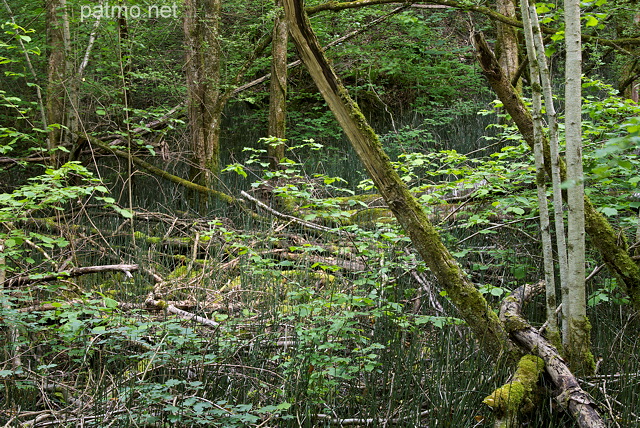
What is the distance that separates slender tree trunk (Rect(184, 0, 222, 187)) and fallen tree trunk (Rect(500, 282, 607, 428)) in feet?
13.1

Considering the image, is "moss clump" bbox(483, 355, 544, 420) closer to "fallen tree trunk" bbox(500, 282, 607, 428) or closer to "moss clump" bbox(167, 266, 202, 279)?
"fallen tree trunk" bbox(500, 282, 607, 428)

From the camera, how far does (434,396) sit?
231cm

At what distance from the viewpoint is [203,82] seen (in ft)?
18.6

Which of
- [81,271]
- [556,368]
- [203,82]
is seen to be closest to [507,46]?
[203,82]

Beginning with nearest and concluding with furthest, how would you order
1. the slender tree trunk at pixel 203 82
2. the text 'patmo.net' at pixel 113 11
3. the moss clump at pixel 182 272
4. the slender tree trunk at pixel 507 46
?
the moss clump at pixel 182 272
the text 'patmo.net' at pixel 113 11
the slender tree trunk at pixel 507 46
the slender tree trunk at pixel 203 82

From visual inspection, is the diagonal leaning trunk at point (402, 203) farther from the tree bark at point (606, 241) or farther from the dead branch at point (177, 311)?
the dead branch at point (177, 311)

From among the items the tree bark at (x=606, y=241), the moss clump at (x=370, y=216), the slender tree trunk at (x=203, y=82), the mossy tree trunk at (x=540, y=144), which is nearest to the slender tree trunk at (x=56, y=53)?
the slender tree trunk at (x=203, y=82)

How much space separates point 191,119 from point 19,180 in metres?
3.15

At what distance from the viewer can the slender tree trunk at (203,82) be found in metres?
5.58

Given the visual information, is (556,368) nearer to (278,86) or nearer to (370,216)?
(370,216)

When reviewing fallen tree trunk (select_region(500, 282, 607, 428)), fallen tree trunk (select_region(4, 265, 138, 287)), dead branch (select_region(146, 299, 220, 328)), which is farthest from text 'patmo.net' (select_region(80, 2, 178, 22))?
fallen tree trunk (select_region(500, 282, 607, 428))

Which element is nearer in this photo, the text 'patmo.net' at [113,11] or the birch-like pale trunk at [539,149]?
the birch-like pale trunk at [539,149]

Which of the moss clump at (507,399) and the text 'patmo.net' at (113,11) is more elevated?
the text 'patmo.net' at (113,11)

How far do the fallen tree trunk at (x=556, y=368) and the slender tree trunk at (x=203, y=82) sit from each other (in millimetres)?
3982
